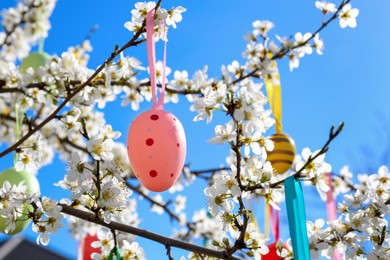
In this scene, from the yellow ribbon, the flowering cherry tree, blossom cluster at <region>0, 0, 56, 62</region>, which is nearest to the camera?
the flowering cherry tree

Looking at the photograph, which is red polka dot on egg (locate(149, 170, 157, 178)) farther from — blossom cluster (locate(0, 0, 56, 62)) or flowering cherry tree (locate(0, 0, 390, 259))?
blossom cluster (locate(0, 0, 56, 62))

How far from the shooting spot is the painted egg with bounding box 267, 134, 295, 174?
2.44 metres

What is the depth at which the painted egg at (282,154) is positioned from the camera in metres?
2.44

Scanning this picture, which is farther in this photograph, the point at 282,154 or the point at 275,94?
the point at 275,94

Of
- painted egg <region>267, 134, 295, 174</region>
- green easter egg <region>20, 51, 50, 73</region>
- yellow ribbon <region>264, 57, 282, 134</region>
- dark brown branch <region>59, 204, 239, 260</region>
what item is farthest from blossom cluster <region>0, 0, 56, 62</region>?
dark brown branch <region>59, 204, 239, 260</region>

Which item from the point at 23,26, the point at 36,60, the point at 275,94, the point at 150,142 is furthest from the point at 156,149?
the point at 23,26

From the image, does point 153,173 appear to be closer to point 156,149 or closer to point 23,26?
point 156,149

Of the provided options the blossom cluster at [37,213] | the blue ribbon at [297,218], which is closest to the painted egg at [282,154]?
the blue ribbon at [297,218]

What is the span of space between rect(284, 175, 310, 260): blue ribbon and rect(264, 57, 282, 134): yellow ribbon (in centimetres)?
98

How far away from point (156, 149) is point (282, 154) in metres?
1.03

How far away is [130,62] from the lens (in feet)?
8.04

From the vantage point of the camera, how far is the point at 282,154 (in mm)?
2434

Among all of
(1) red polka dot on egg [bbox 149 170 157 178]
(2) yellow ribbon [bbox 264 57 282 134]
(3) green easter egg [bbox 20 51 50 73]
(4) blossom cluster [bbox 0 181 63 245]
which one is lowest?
(4) blossom cluster [bbox 0 181 63 245]

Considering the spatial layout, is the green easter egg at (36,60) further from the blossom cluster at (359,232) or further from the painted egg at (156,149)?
the blossom cluster at (359,232)
